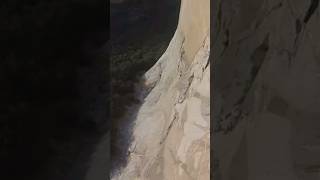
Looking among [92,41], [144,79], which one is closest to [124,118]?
[144,79]
